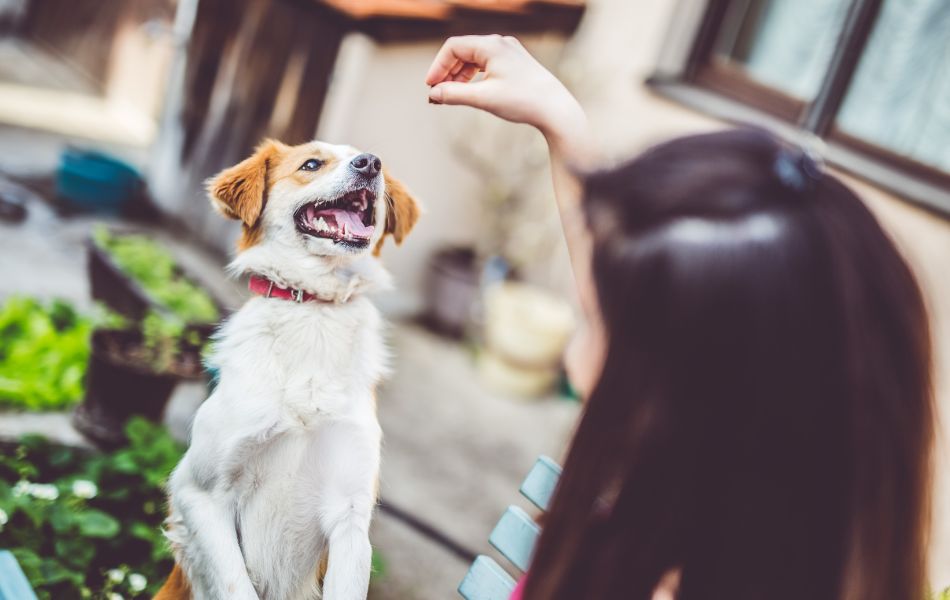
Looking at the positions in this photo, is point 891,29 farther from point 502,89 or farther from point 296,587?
point 296,587

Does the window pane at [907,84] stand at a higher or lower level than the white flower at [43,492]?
higher

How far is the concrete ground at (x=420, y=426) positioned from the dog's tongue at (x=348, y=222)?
178cm

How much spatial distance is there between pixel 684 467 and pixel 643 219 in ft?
1.14

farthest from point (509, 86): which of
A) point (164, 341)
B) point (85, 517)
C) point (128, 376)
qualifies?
point (164, 341)

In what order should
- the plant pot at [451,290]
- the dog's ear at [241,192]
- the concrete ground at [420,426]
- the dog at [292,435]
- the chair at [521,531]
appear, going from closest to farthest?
the dog at [292,435]
the dog's ear at [241,192]
the chair at [521,531]
the concrete ground at [420,426]
the plant pot at [451,290]

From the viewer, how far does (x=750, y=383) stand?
3.30 feet

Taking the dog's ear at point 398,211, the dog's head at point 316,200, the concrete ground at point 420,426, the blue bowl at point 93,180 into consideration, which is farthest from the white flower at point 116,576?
the blue bowl at point 93,180

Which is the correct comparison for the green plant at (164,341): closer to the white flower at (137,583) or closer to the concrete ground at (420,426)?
the concrete ground at (420,426)

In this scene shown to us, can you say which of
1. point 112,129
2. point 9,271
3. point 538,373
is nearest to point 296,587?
point 9,271

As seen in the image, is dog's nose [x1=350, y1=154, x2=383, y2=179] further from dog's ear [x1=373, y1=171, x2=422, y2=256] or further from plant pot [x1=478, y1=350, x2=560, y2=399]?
plant pot [x1=478, y1=350, x2=560, y2=399]

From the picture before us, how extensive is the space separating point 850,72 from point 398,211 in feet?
15.0

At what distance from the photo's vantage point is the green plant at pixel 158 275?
12.5 feet

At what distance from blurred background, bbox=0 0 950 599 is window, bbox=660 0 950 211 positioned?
0.01 m

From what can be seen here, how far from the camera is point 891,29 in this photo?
4.89m
